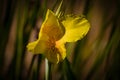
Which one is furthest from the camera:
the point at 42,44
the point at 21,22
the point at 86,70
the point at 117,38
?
the point at 86,70

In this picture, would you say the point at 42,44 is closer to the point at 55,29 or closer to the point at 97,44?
the point at 55,29

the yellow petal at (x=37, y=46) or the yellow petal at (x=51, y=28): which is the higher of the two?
the yellow petal at (x=51, y=28)

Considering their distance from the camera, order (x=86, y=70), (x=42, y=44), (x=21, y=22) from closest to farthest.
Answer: (x=42, y=44), (x=21, y=22), (x=86, y=70)

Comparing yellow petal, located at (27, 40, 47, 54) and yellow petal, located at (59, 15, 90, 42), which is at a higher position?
yellow petal, located at (59, 15, 90, 42)

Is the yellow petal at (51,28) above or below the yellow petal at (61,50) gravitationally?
above

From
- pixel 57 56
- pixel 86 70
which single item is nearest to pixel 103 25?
pixel 86 70

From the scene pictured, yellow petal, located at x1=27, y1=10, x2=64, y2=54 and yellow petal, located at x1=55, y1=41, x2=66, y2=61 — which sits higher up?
yellow petal, located at x1=27, y1=10, x2=64, y2=54
